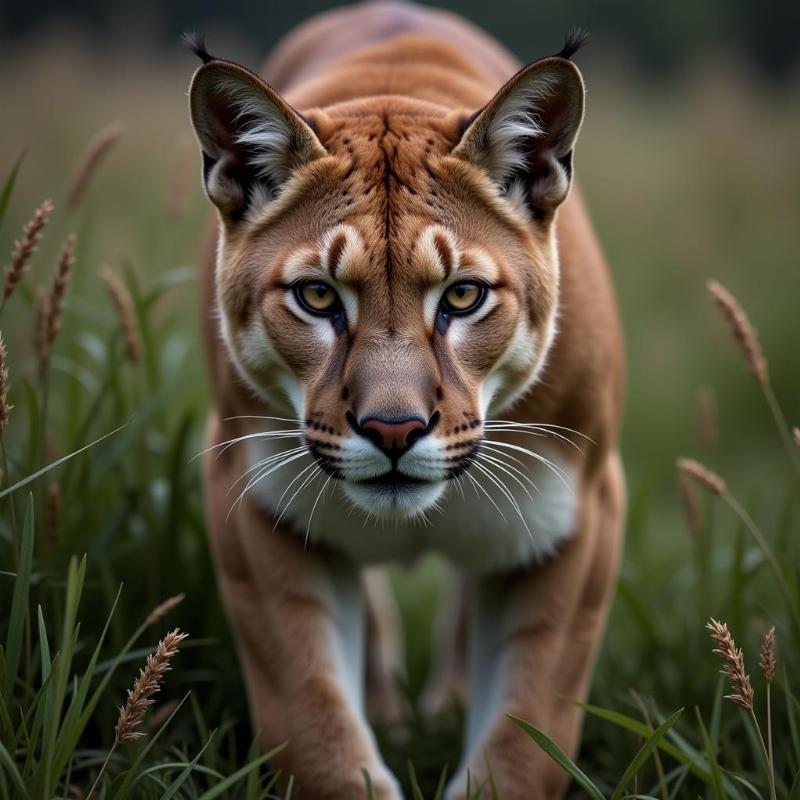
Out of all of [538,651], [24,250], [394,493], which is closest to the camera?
[24,250]

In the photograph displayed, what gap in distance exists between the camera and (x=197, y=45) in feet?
11.8

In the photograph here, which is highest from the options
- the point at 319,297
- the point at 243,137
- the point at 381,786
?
the point at 243,137

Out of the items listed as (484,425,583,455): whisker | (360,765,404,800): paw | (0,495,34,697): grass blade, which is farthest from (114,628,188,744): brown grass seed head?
(484,425,583,455): whisker

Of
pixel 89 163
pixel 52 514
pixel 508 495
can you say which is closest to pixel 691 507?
pixel 508 495

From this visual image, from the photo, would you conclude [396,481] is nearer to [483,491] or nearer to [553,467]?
[483,491]

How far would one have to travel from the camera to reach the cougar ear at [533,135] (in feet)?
11.5

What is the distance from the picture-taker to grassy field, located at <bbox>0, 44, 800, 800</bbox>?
351cm

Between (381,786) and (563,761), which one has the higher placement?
(563,761)

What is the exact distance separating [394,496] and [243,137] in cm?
113

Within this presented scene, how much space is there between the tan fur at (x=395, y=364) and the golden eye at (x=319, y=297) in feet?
0.11

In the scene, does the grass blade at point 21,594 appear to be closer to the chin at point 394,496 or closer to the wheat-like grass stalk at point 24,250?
the wheat-like grass stalk at point 24,250

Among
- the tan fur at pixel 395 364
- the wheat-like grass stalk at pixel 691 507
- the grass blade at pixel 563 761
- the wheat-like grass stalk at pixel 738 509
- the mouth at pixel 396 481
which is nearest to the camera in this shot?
the grass blade at pixel 563 761

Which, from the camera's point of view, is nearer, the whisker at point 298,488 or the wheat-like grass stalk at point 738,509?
the wheat-like grass stalk at point 738,509

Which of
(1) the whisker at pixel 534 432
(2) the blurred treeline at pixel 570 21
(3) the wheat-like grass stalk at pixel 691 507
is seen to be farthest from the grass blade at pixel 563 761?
(2) the blurred treeline at pixel 570 21
